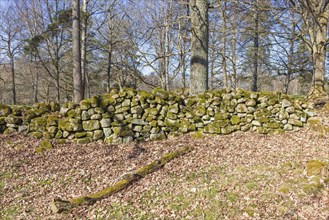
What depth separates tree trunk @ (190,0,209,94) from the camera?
6281mm

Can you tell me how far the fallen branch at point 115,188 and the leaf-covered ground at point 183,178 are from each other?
0.30ft

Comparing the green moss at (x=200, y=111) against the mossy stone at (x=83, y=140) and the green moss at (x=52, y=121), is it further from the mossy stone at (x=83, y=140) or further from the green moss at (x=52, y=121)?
the green moss at (x=52, y=121)

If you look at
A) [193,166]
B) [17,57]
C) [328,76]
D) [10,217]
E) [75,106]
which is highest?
[17,57]

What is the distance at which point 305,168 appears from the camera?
3598mm

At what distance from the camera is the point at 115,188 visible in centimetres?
343

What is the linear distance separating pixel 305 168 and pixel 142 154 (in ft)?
10.1

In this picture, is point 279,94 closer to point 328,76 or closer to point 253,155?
point 253,155

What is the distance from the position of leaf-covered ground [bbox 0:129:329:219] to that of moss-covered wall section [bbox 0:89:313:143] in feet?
1.00

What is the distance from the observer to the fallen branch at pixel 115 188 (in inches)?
120

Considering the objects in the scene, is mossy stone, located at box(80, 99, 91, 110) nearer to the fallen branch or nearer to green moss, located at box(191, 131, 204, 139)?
the fallen branch

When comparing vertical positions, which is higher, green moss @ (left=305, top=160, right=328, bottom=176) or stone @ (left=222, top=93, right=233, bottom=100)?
stone @ (left=222, top=93, right=233, bottom=100)

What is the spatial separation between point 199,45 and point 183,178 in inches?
163

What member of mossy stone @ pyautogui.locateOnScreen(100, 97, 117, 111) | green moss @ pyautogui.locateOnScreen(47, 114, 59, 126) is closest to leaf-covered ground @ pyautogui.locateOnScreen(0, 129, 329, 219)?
green moss @ pyautogui.locateOnScreen(47, 114, 59, 126)

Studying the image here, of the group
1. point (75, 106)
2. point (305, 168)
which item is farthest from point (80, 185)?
point (305, 168)
